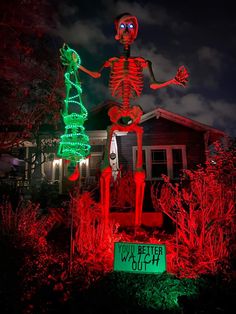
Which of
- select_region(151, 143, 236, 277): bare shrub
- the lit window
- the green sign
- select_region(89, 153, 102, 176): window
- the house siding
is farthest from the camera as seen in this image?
select_region(89, 153, 102, 176): window

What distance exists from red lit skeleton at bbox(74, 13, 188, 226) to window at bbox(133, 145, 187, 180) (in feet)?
31.2

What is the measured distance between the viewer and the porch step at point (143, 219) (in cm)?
715

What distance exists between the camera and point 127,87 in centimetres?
606

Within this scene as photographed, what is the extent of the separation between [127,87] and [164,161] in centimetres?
1010

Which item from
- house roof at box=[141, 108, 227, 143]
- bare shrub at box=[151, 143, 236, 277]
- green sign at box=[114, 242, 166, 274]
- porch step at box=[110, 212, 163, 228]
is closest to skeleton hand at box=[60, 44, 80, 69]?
bare shrub at box=[151, 143, 236, 277]

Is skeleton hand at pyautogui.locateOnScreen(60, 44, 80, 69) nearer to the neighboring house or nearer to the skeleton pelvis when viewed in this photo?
the skeleton pelvis

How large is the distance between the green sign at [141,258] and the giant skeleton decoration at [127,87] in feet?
6.40

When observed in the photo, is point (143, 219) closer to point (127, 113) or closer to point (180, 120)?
point (127, 113)

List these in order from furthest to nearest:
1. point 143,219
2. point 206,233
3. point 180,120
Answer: point 180,120 → point 143,219 → point 206,233

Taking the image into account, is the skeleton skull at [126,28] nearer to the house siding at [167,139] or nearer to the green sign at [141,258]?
the green sign at [141,258]

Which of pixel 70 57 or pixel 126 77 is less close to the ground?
pixel 70 57

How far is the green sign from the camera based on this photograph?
13.2ft

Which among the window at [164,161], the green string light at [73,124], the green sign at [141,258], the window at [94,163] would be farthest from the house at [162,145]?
the green sign at [141,258]

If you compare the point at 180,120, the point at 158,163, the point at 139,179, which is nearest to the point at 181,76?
the point at 139,179
